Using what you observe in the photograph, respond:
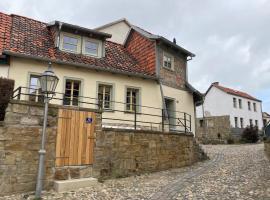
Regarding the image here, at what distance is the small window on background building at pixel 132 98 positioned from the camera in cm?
1434

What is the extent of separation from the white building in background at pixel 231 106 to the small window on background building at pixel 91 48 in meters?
21.4

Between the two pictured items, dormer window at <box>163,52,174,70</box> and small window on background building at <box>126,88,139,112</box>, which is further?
dormer window at <box>163,52,174,70</box>

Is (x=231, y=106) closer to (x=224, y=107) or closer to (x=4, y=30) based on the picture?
(x=224, y=107)

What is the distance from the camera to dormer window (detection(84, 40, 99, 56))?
14180 millimetres

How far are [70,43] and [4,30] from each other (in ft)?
10.2

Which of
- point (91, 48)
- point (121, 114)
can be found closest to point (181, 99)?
point (121, 114)

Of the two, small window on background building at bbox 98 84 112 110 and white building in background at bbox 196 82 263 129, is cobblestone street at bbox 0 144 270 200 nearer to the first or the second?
small window on background building at bbox 98 84 112 110


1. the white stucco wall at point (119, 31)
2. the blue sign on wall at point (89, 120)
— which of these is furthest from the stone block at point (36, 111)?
the white stucco wall at point (119, 31)

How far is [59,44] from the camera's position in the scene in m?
13.4

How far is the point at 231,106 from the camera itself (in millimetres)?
33375

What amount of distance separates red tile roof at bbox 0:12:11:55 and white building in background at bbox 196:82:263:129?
2481 cm

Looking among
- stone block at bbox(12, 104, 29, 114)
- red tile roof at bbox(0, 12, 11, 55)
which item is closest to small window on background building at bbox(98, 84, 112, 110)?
red tile roof at bbox(0, 12, 11, 55)

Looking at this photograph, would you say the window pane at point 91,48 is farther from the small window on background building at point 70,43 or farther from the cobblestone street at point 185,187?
the cobblestone street at point 185,187

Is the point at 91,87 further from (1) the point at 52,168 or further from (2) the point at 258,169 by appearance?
(2) the point at 258,169
